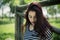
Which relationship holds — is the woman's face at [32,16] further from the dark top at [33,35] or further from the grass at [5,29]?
the grass at [5,29]

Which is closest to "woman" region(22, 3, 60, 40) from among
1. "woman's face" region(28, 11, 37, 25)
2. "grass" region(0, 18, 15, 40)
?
"woman's face" region(28, 11, 37, 25)

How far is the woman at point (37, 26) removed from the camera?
225cm

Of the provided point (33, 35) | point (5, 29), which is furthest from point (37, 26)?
point (5, 29)

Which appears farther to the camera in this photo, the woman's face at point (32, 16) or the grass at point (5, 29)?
the grass at point (5, 29)

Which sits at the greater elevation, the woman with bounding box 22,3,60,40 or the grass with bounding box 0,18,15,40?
the woman with bounding box 22,3,60,40

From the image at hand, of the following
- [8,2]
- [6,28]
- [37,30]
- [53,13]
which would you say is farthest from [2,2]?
[37,30]

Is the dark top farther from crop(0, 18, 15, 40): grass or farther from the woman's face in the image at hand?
crop(0, 18, 15, 40): grass

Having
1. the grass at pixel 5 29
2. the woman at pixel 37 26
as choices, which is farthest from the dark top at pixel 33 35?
the grass at pixel 5 29

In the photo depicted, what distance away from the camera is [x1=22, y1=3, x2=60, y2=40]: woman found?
2246 millimetres

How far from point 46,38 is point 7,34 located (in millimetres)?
2737

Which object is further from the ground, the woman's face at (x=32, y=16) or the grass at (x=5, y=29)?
the woman's face at (x=32, y=16)

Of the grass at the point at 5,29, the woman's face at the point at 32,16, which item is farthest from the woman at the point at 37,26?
the grass at the point at 5,29

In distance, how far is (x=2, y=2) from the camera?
489cm

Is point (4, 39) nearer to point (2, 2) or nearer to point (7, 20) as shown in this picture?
point (7, 20)
